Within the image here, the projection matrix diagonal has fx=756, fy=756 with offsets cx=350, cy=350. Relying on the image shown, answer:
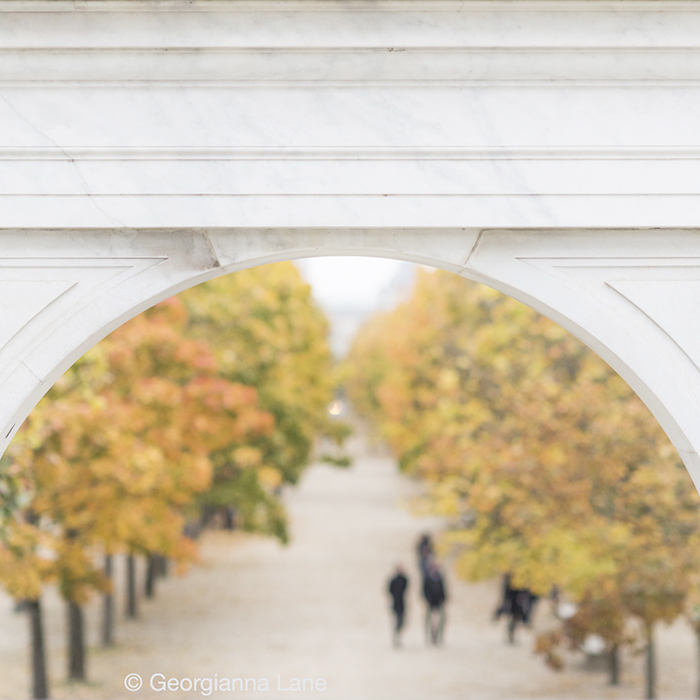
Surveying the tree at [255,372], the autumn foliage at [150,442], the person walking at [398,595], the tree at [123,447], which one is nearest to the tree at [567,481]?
the person walking at [398,595]

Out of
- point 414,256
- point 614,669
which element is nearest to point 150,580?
point 614,669

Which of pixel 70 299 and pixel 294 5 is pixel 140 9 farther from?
pixel 70 299

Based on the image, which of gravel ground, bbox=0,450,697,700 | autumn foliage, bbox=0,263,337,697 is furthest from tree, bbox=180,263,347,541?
gravel ground, bbox=0,450,697,700

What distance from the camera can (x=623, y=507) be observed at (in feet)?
28.9

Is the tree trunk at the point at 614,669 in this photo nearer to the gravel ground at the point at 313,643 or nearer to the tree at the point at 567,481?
the gravel ground at the point at 313,643

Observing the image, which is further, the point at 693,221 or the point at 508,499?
the point at 508,499

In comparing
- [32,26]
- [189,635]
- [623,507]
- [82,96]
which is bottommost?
[189,635]

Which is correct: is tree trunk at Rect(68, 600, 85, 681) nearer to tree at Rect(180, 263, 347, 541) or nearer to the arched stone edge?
tree at Rect(180, 263, 347, 541)

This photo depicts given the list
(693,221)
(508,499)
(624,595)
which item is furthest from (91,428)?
(693,221)

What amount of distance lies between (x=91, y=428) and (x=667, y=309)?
6.77m

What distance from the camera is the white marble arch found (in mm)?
2863

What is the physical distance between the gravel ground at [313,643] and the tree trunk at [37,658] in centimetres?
96

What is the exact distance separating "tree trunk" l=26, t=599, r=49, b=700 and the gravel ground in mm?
960

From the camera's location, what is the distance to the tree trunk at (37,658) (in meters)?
9.64
